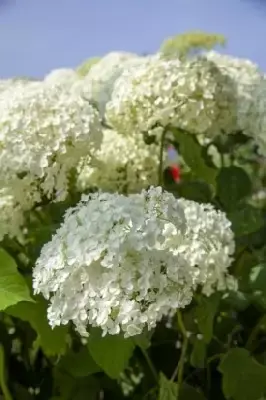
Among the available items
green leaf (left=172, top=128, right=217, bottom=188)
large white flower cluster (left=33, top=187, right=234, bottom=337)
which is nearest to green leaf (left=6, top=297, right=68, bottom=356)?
large white flower cluster (left=33, top=187, right=234, bottom=337)

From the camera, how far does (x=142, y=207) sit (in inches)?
25.6

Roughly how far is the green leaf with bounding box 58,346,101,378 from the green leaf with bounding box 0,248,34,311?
0.15m

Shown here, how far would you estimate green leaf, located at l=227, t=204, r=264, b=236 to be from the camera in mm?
782

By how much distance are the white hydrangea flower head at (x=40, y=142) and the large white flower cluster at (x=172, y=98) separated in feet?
0.18

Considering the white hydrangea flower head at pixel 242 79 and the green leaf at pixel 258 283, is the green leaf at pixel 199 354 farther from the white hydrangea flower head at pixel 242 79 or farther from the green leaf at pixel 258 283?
the white hydrangea flower head at pixel 242 79

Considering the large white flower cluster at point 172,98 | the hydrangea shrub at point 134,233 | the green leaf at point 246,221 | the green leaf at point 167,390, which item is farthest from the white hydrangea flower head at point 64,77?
the green leaf at point 167,390

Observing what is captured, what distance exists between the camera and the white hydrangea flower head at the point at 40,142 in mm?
753

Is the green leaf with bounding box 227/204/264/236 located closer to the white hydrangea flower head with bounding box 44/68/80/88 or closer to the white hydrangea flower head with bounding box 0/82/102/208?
the white hydrangea flower head with bounding box 0/82/102/208

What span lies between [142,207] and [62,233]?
0.22 feet

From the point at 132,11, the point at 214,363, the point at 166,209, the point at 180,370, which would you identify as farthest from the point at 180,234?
the point at 132,11

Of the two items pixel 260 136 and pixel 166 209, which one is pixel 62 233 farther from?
pixel 260 136

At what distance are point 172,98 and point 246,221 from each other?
0.14 metres

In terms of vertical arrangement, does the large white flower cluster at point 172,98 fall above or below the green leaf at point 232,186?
above

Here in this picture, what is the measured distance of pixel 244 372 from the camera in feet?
2.48
